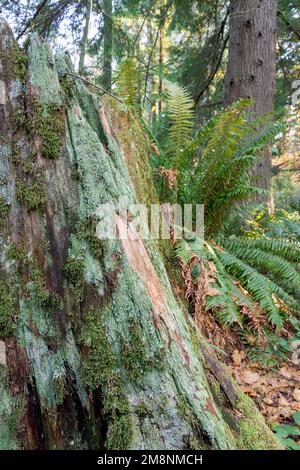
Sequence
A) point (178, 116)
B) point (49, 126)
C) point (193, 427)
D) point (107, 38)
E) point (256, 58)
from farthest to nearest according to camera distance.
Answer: point (107, 38), point (256, 58), point (178, 116), point (49, 126), point (193, 427)

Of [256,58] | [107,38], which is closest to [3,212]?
[256,58]

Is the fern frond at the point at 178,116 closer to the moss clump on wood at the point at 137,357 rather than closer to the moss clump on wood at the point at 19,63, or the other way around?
the moss clump on wood at the point at 19,63

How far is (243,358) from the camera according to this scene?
228 centimetres

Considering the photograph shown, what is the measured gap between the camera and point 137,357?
1302mm

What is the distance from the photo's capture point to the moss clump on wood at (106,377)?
1.20 meters

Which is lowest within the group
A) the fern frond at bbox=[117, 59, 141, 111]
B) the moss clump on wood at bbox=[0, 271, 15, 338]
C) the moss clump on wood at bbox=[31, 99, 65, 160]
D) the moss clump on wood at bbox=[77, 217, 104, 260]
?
the moss clump on wood at bbox=[0, 271, 15, 338]

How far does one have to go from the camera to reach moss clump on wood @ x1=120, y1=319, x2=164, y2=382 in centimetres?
129

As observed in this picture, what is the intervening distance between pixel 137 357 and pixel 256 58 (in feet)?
12.4

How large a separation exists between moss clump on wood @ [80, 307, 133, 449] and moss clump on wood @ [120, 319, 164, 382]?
5 centimetres

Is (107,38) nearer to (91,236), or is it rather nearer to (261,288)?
(261,288)

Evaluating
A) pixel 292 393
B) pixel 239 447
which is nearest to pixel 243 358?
pixel 292 393

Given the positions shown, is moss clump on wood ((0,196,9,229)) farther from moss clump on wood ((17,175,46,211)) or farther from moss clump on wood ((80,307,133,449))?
moss clump on wood ((80,307,133,449))

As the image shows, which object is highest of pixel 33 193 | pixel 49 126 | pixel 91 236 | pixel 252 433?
pixel 49 126

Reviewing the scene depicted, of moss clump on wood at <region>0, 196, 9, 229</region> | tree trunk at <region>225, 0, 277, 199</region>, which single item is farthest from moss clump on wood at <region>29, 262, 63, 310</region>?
tree trunk at <region>225, 0, 277, 199</region>
